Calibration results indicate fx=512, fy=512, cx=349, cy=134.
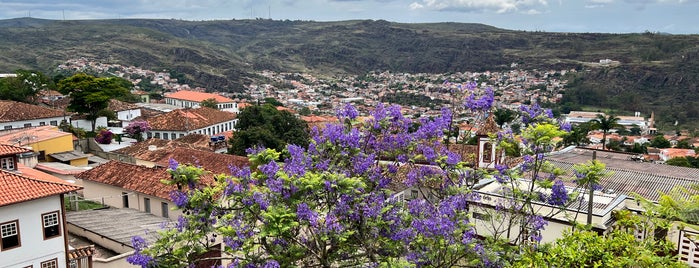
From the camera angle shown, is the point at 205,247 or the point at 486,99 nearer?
the point at 205,247

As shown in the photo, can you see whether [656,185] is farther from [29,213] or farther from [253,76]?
[253,76]

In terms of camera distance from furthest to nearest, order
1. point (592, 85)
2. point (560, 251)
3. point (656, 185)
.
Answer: point (592, 85) < point (656, 185) < point (560, 251)

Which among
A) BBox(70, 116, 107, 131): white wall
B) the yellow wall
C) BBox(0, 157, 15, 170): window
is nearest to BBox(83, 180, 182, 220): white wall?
BBox(0, 157, 15, 170): window

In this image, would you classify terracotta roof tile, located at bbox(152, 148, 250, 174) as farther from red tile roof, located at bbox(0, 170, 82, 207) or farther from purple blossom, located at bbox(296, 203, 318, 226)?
purple blossom, located at bbox(296, 203, 318, 226)

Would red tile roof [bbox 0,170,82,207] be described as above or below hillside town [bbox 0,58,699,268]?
above

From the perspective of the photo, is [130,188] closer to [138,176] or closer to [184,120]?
[138,176]

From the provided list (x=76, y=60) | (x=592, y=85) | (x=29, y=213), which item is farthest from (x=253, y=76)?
(x=29, y=213)

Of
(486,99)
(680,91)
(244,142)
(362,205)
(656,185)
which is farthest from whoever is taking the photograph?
(680,91)

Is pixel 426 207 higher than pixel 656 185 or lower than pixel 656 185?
higher
